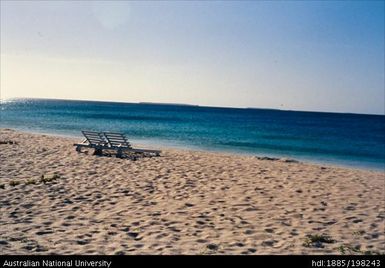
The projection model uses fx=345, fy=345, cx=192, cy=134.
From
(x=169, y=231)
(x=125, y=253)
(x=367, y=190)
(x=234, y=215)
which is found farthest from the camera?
(x=367, y=190)

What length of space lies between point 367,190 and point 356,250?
678 centimetres

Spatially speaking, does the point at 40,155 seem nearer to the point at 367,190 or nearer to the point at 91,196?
the point at 91,196

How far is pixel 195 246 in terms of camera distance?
6230 mm

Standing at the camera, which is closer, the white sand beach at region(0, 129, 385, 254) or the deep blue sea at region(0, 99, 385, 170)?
the white sand beach at region(0, 129, 385, 254)

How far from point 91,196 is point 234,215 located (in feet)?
13.3

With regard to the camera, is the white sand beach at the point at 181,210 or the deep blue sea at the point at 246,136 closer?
the white sand beach at the point at 181,210

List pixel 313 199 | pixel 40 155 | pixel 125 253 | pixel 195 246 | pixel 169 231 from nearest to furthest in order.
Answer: pixel 125 253 → pixel 195 246 → pixel 169 231 → pixel 313 199 → pixel 40 155

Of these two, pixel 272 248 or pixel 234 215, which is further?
pixel 234 215

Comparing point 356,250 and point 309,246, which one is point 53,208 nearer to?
point 309,246

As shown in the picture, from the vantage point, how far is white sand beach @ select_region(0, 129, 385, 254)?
634cm

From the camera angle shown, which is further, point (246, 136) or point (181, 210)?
point (246, 136)

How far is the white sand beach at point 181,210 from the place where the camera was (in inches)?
250

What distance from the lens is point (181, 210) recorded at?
8578 mm

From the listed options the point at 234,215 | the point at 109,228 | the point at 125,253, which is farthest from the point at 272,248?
the point at 109,228
